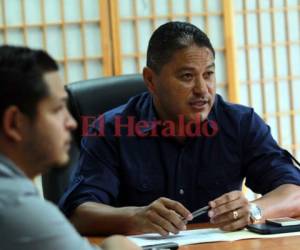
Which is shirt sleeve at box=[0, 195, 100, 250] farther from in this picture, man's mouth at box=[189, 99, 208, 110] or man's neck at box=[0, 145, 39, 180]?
man's mouth at box=[189, 99, 208, 110]

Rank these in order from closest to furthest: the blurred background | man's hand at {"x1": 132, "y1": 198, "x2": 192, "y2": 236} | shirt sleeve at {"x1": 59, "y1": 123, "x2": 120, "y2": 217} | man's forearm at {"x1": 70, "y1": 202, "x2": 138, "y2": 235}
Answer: man's hand at {"x1": 132, "y1": 198, "x2": 192, "y2": 236} < man's forearm at {"x1": 70, "y1": 202, "x2": 138, "y2": 235} < shirt sleeve at {"x1": 59, "y1": 123, "x2": 120, "y2": 217} < the blurred background

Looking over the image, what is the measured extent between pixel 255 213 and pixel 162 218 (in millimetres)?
265

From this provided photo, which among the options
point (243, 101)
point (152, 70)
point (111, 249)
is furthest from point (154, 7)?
point (111, 249)

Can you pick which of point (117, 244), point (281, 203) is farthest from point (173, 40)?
point (117, 244)

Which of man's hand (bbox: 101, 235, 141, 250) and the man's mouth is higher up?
the man's mouth

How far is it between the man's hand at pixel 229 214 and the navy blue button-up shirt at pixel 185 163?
304mm

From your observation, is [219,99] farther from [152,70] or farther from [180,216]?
[180,216]

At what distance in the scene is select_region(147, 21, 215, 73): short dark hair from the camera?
5.99 ft

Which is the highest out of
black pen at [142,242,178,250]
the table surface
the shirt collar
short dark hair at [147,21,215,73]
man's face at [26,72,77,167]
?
short dark hair at [147,21,215,73]

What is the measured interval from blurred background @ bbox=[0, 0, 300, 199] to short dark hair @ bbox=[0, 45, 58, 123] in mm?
2085

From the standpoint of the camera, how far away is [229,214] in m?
1.51

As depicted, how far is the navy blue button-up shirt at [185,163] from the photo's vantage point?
72.0 inches

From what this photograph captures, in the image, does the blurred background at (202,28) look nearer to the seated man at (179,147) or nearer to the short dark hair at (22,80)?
the seated man at (179,147)

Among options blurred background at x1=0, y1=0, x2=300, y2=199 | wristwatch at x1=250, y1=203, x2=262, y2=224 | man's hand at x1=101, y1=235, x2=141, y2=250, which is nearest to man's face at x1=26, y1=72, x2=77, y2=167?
man's hand at x1=101, y1=235, x2=141, y2=250
